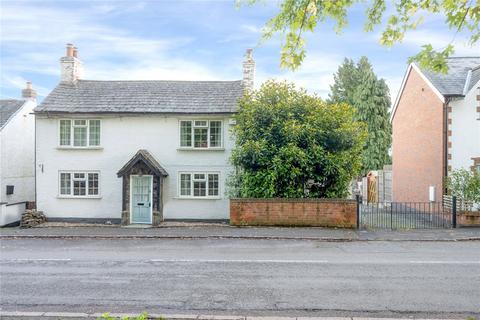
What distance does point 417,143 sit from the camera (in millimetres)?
23891

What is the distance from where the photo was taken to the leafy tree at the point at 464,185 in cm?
1788

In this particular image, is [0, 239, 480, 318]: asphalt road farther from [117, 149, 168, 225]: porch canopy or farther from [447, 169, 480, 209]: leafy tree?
[117, 149, 168, 225]: porch canopy

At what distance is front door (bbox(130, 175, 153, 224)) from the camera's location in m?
19.8

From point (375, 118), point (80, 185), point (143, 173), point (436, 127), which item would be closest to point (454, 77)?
point (436, 127)

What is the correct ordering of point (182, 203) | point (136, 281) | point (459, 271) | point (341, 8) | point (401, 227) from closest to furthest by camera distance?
1. point (341, 8)
2. point (136, 281)
3. point (459, 271)
4. point (401, 227)
5. point (182, 203)

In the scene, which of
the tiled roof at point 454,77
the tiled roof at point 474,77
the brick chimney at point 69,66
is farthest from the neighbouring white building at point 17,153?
the tiled roof at point 474,77

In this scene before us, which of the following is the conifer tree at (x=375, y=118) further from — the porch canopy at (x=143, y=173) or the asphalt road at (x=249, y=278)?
the asphalt road at (x=249, y=278)

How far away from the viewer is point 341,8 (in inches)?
250

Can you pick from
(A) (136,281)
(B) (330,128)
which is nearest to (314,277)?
(A) (136,281)

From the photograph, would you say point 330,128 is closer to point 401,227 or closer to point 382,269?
point 401,227

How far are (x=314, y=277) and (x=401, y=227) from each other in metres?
9.86

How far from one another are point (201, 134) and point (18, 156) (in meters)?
11.9

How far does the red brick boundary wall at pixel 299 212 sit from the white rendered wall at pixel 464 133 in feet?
20.8

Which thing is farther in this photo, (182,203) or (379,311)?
(182,203)
